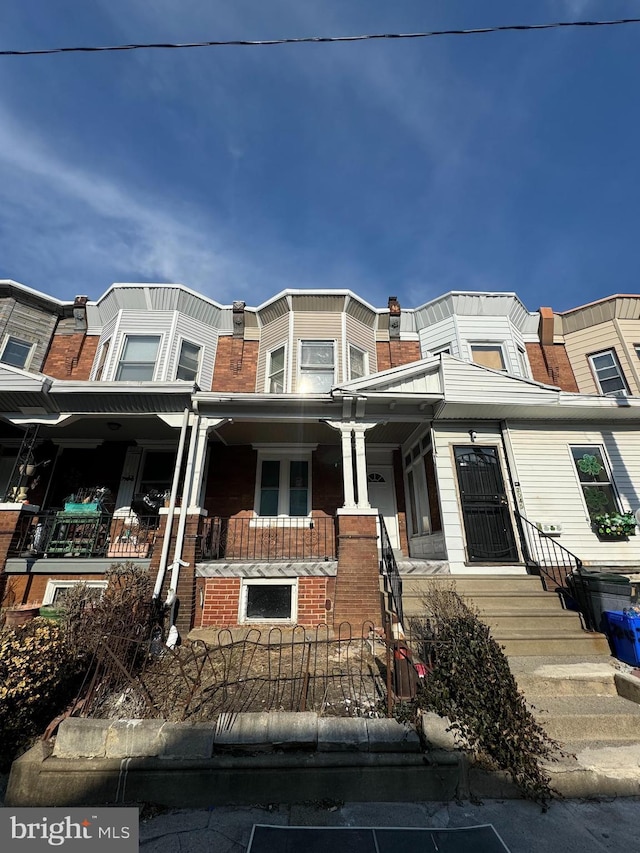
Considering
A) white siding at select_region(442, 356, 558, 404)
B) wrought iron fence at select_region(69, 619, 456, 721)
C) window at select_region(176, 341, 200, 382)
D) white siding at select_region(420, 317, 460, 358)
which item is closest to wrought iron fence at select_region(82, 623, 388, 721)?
wrought iron fence at select_region(69, 619, 456, 721)

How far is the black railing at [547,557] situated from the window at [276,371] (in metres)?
6.56

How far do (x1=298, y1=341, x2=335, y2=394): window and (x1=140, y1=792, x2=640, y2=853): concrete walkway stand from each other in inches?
321

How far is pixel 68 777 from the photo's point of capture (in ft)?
9.50

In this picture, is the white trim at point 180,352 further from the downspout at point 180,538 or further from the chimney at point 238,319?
the downspout at point 180,538

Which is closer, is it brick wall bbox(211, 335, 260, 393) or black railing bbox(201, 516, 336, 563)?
black railing bbox(201, 516, 336, 563)

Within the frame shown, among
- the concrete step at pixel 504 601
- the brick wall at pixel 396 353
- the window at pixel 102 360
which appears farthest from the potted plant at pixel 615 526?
the window at pixel 102 360

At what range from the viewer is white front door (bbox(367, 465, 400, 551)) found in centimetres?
962

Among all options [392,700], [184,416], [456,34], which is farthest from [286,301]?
[392,700]

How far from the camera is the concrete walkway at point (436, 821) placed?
2.42 metres

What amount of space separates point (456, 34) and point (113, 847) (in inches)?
311

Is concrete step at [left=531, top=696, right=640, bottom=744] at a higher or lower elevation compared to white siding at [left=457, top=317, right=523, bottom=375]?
lower

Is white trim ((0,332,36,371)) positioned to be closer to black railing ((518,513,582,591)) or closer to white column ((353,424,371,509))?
white column ((353,424,371,509))

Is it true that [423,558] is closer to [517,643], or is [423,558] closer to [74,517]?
[517,643]

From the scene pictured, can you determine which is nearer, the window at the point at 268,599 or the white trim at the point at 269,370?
the window at the point at 268,599
